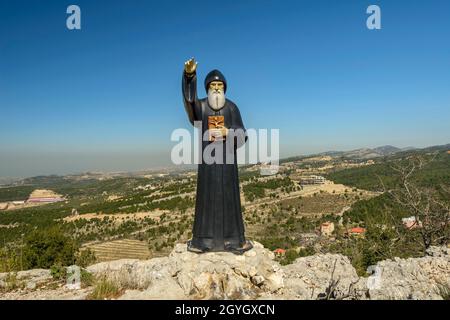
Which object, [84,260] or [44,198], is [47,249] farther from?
[44,198]

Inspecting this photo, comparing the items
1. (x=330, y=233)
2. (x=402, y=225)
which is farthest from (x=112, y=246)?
(x=402, y=225)

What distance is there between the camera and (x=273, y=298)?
16.3 ft

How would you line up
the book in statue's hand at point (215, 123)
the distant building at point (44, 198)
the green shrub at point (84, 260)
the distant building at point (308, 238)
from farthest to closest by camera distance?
the distant building at point (44, 198) → the distant building at point (308, 238) → the green shrub at point (84, 260) → the book in statue's hand at point (215, 123)

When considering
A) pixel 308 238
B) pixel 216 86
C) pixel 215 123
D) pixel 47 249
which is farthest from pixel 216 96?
pixel 308 238

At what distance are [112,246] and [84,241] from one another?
19.5 ft

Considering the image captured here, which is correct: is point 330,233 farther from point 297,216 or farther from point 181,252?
point 181,252

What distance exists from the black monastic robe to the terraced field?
86.9 feet

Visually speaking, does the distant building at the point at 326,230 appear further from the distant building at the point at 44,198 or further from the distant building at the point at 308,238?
the distant building at the point at 44,198

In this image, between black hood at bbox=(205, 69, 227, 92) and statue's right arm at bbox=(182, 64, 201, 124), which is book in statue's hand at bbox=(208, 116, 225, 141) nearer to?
statue's right arm at bbox=(182, 64, 201, 124)

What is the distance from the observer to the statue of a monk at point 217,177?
586 centimetres

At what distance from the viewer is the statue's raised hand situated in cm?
538

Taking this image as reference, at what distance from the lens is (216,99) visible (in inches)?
236

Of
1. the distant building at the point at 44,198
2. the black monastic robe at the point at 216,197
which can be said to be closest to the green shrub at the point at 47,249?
the black monastic robe at the point at 216,197

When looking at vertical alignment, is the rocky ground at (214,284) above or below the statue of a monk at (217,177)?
below
